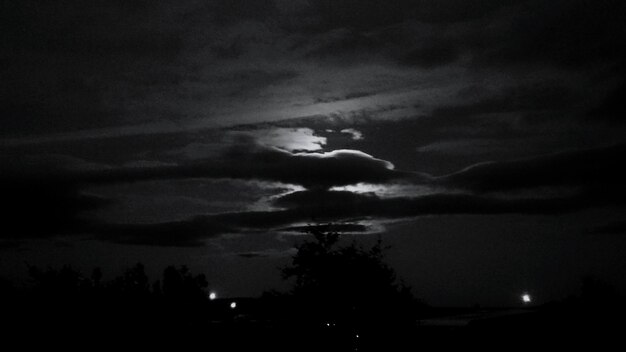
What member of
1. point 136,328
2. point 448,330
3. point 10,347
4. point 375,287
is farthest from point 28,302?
point 375,287

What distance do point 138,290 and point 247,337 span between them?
44.2 ft

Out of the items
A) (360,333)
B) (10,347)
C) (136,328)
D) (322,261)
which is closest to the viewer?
(10,347)

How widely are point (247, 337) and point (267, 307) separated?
2.17 m

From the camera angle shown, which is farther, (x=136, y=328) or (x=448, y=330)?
(x=448, y=330)

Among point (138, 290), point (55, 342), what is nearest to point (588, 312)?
Result: point (138, 290)

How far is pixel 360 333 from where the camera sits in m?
25.8

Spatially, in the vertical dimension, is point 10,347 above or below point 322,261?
below

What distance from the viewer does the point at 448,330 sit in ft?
69.7

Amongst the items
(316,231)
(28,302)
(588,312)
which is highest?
(316,231)

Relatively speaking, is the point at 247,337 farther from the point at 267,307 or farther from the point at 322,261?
the point at 322,261

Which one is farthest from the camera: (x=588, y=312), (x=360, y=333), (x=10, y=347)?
(x=360, y=333)

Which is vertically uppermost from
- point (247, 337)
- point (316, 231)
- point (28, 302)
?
point (316, 231)

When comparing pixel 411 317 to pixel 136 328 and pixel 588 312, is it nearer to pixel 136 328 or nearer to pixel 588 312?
pixel 588 312

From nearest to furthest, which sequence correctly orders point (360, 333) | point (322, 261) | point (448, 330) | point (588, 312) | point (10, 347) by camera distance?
point (10, 347)
point (588, 312)
point (448, 330)
point (360, 333)
point (322, 261)
